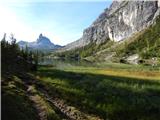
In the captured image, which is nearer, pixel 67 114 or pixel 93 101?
pixel 67 114

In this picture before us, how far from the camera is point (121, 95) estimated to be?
44.5m

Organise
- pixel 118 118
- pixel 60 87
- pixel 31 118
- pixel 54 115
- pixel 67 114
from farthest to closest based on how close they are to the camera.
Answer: pixel 60 87, pixel 118 118, pixel 67 114, pixel 54 115, pixel 31 118

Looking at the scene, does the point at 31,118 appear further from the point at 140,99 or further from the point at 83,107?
Result: the point at 140,99

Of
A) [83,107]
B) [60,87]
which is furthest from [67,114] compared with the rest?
[60,87]

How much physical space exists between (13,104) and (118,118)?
36.6 feet

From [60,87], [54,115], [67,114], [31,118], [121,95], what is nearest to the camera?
[31,118]

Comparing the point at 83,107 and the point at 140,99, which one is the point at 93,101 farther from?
the point at 140,99

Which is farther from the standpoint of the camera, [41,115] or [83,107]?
[83,107]

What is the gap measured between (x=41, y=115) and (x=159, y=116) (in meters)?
13.3

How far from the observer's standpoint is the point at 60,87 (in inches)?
2000

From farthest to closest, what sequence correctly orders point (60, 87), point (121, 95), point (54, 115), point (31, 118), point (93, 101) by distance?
point (60, 87), point (121, 95), point (93, 101), point (54, 115), point (31, 118)

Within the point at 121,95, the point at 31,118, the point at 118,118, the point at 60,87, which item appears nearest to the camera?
the point at 31,118

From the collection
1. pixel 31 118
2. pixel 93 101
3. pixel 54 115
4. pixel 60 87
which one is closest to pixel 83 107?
pixel 93 101

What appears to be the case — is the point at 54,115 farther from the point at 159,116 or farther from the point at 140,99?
the point at 140,99
